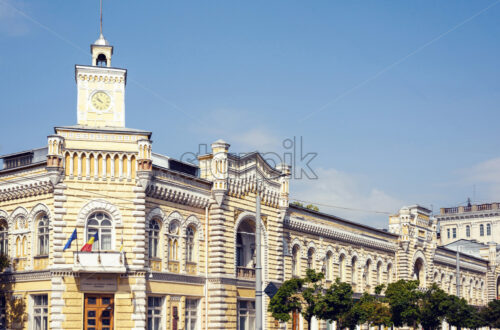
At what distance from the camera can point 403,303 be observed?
6384 cm

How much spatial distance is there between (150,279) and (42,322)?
6821 mm

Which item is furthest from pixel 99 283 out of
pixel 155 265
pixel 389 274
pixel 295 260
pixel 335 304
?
pixel 389 274

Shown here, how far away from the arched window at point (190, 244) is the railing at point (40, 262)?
9530 millimetres

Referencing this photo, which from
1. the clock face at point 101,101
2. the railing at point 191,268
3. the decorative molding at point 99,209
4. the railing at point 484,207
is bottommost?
the railing at point 191,268

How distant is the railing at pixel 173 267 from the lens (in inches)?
1969

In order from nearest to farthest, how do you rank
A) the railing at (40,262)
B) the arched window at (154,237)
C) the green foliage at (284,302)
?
the railing at (40,262)
the arched window at (154,237)
the green foliage at (284,302)

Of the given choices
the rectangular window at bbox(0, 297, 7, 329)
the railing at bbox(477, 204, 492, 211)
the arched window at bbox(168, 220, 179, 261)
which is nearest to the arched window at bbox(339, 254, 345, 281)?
the arched window at bbox(168, 220, 179, 261)

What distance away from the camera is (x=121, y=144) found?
155ft

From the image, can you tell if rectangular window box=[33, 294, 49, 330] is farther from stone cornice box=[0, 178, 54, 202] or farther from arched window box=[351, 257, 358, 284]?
arched window box=[351, 257, 358, 284]

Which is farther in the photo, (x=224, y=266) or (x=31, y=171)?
(x=224, y=266)

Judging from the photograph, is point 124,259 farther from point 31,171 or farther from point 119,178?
point 31,171

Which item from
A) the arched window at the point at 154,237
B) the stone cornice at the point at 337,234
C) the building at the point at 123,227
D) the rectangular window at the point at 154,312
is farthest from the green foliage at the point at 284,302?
the stone cornice at the point at 337,234

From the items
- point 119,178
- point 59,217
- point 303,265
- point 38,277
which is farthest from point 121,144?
point 303,265

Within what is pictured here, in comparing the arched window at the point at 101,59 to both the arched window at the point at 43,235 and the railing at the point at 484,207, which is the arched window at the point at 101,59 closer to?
the arched window at the point at 43,235
